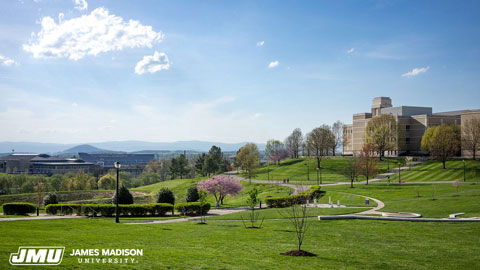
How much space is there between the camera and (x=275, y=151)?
122875 mm

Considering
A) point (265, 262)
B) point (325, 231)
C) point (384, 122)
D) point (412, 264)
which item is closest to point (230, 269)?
point (265, 262)

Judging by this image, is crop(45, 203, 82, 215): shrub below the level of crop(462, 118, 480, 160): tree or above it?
below

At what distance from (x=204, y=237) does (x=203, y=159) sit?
93.5 metres

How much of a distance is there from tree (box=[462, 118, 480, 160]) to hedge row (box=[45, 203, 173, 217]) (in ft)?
236

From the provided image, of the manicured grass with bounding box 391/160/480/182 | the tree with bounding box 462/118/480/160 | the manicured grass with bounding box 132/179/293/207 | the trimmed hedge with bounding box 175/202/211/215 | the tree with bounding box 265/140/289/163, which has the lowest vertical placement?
the manicured grass with bounding box 132/179/293/207

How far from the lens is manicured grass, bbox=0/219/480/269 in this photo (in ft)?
38.6

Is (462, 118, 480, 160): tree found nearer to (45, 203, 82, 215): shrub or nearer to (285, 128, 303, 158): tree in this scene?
(285, 128, 303, 158): tree

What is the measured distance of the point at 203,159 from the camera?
11200 cm

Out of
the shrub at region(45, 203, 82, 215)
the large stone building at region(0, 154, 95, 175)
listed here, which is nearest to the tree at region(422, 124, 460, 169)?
the shrub at region(45, 203, 82, 215)

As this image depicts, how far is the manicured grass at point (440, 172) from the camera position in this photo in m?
61.0

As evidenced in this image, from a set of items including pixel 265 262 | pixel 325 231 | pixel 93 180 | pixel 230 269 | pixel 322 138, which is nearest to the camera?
pixel 230 269

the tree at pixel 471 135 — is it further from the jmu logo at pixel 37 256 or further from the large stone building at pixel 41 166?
the large stone building at pixel 41 166

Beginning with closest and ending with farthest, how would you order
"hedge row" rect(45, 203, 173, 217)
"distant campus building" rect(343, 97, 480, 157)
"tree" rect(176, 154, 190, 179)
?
"hedge row" rect(45, 203, 173, 217) < "distant campus building" rect(343, 97, 480, 157) < "tree" rect(176, 154, 190, 179)

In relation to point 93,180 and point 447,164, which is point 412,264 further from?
point 93,180
